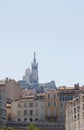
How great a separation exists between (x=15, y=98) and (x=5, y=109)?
23990 millimetres

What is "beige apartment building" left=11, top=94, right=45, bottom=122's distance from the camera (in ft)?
565

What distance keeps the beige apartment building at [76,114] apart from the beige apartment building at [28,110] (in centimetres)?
6757

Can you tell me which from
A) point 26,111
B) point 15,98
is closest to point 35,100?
point 26,111

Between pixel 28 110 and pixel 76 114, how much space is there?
248ft

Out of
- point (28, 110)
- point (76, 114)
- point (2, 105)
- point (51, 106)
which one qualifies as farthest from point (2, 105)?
point (76, 114)

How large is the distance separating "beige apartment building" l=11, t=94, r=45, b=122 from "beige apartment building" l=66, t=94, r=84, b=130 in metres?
67.6

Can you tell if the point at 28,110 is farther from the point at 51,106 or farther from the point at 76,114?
the point at 76,114

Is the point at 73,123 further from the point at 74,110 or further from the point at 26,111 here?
the point at 26,111

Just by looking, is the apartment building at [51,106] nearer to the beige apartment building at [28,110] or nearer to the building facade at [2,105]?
the beige apartment building at [28,110]

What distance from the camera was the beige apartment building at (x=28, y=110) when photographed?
17224 centimetres

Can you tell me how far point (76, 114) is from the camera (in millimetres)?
98250

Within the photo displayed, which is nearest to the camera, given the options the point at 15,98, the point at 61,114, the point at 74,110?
the point at 74,110

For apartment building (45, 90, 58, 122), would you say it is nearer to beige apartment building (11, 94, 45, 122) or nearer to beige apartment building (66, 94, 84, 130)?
beige apartment building (11, 94, 45, 122)

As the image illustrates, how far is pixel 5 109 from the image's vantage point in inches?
6565
